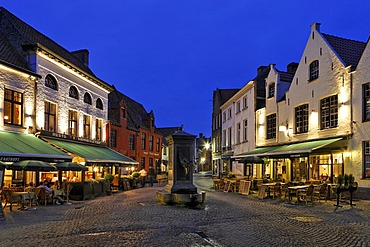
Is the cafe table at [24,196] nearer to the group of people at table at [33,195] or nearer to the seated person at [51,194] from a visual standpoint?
the group of people at table at [33,195]

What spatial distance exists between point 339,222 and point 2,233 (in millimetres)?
9371

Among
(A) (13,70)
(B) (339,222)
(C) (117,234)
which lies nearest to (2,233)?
(C) (117,234)

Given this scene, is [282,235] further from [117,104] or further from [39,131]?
[117,104]

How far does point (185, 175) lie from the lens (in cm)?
1538

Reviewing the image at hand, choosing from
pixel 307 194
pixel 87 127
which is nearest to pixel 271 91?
pixel 307 194

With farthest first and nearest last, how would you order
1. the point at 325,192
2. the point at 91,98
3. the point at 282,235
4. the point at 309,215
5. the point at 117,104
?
1. the point at 117,104
2. the point at 91,98
3. the point at 325,192
4. the point at 309,215
5. the point at 282,235

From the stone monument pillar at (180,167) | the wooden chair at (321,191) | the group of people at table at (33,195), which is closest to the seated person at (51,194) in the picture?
the group of people at table at (33,195)

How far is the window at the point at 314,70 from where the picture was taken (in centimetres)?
2106

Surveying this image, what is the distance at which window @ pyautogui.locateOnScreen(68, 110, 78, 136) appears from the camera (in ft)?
75.5

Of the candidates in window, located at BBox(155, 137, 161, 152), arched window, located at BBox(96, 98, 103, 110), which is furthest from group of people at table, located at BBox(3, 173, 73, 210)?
window, located at BBox(155, 137, 161, 152)

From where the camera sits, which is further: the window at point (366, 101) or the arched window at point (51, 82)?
the arched window at point (51, 82)

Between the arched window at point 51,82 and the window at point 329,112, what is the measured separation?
50.9ft

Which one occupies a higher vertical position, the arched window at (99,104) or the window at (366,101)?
the arched window at (99,104)

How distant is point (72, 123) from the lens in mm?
23422
